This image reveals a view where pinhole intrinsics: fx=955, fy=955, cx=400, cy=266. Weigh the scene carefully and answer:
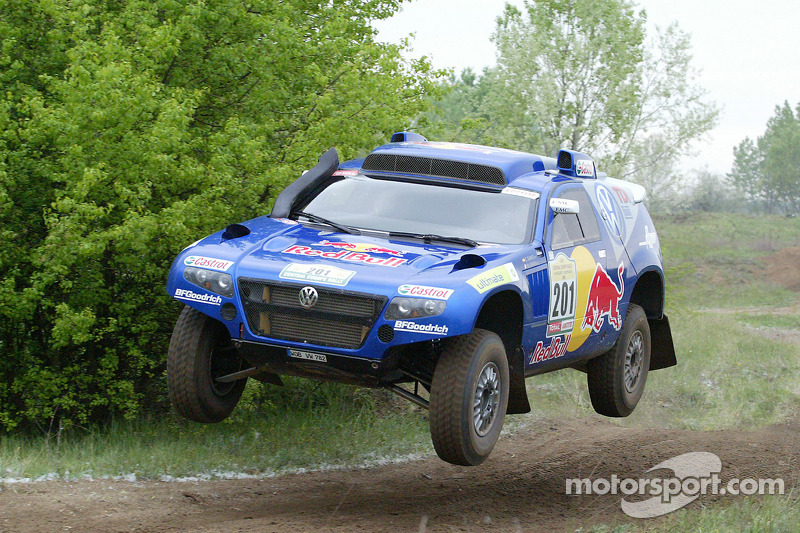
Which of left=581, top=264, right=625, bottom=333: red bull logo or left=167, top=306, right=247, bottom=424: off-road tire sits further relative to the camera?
left=581, top=264, right=625, bottom=333: red bull logo

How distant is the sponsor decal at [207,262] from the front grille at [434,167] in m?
2.01

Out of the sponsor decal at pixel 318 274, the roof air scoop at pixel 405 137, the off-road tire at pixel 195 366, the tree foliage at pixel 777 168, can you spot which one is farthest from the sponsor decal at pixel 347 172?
the tree foliage at pixel 777 168

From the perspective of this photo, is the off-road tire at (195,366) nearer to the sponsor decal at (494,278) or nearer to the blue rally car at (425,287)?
the blue rally car at (425,287)

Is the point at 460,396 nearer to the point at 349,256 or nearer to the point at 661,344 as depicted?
the point at 349,256

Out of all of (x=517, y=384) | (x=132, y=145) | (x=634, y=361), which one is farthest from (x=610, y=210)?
(x=132, y=145)

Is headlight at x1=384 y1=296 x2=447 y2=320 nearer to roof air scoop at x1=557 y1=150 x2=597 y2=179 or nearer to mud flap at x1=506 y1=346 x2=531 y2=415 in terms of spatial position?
mud flap at x1=506 y1=346 x2=531 y2=415

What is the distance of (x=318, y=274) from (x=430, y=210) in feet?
5.13

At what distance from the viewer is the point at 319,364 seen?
6.45 metres

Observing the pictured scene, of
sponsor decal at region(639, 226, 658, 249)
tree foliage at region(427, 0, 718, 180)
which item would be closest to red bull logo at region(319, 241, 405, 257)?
sponsor decal at region(639, 226, 658, 249)

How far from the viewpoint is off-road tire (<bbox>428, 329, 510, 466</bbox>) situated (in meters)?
6.22

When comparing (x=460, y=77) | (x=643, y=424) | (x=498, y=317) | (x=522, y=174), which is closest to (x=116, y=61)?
(x=522, y=174)

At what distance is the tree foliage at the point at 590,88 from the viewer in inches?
1102

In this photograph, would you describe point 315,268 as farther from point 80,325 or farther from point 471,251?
point 80,325

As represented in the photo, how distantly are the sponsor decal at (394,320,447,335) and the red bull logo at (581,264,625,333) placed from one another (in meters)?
2.42
